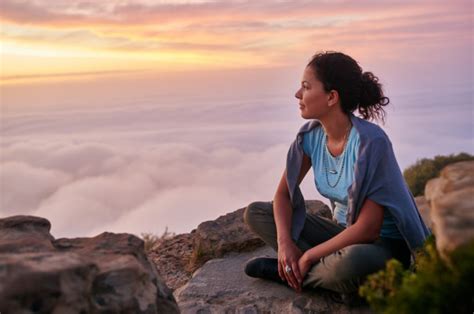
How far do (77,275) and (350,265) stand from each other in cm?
209

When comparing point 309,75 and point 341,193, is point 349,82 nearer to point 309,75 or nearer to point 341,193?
point 309,75

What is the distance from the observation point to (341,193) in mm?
5398

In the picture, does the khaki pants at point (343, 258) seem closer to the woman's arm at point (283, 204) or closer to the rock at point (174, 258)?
the woman's arm at point (283, 204)

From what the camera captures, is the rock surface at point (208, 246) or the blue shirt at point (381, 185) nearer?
the blue shirt at point (381, 185)

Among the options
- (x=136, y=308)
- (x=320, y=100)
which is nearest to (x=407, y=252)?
(x=320, y=100)

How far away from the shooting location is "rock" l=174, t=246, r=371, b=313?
17.6ft

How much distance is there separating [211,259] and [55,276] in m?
3.83

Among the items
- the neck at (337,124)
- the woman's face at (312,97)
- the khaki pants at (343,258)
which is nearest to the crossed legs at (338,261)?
the khaki pants at (343,258)

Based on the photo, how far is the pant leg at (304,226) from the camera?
18.9ft

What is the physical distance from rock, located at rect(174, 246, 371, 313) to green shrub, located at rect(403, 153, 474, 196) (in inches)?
336

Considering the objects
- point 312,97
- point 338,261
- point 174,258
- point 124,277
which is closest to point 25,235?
point 124,277

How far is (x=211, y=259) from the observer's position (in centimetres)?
725

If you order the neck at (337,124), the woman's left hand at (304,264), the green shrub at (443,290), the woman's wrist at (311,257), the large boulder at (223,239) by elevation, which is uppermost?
the neck at (337,124)

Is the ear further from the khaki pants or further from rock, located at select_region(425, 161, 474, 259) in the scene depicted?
rock, located at select_region(425, 161, 474, 259)
